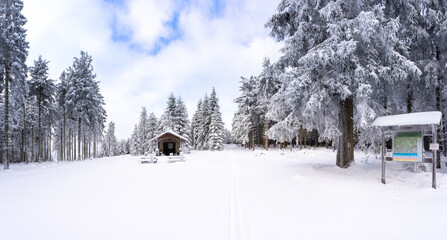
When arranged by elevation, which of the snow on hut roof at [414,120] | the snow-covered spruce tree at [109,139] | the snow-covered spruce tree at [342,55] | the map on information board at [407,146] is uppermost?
the snow-covered spruce tree at [342,55]

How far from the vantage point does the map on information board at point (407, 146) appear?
838cm

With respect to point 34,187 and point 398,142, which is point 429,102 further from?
point 34,187

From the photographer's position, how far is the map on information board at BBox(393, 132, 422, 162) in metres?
8.38

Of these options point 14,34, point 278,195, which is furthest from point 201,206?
point 14,34

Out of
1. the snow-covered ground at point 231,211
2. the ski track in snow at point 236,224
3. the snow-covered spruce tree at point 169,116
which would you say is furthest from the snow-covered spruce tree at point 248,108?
the ski track in snow at point 236,224

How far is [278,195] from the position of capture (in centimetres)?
735

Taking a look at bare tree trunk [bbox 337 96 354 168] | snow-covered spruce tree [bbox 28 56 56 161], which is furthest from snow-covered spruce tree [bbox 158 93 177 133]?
bare tree trunk [bbox 337 96 354 168]

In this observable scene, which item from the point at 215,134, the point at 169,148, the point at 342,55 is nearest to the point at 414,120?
the point at 342,55

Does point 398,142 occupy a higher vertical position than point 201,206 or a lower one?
higher

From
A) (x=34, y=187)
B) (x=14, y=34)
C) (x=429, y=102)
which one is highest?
(x=14, y=34)

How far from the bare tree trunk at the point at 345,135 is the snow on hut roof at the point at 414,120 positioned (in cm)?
217

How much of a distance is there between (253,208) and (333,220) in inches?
81.4

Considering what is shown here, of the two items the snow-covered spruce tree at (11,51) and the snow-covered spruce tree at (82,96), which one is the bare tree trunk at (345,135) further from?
the snow-covered spruce tree at (82,96)

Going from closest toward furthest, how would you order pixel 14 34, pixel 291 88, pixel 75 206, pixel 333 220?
pixel 333 220, pixel 75 206, pixel 291 88, pixel 14 34
